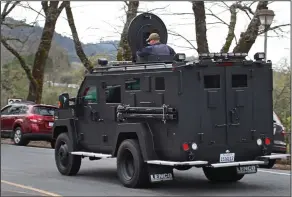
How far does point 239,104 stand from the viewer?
1067 centimetres

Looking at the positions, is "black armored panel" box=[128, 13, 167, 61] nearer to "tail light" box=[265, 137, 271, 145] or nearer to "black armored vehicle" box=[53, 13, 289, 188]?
"black armored vehicle" box=[53, 13, 289, 188]

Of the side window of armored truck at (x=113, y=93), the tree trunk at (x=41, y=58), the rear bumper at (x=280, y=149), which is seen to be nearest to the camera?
the side window of armored truck at (x=113, y=93)

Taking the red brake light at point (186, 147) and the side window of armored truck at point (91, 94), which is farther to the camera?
the side window of armored truck at point (91, 94)

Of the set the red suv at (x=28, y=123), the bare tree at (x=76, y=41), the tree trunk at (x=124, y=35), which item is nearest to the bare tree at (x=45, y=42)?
the bare tree at (x=76, y=41)

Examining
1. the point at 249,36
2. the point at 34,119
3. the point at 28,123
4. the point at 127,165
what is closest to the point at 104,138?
the point at 127,165

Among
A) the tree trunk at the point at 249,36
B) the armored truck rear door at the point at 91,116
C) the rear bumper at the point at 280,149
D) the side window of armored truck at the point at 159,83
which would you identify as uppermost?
the tree trunk at the point at 249,36

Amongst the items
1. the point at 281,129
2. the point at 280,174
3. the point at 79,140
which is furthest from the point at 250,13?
the point at 79,140

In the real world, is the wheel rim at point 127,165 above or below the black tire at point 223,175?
above

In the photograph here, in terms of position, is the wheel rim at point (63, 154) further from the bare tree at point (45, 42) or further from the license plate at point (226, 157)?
the bare tree at point (45, 42)

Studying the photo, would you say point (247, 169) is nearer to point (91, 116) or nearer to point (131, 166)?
point (131, 166)

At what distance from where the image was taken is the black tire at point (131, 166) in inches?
421

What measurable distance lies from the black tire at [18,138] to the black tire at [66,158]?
365 inches

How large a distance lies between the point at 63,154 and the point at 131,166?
91.1 inches

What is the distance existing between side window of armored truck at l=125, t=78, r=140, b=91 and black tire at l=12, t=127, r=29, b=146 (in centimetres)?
1170
